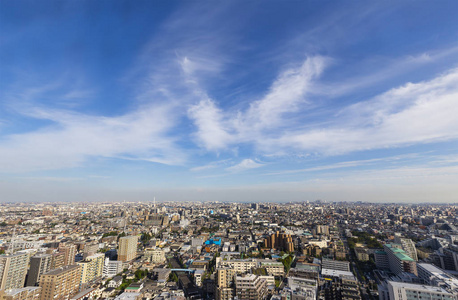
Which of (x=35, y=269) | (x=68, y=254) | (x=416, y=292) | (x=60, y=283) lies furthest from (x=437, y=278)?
(x=68, y=254)

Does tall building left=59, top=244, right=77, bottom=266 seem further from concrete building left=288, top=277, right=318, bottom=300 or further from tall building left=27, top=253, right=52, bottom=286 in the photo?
concrete building left=288, top=277, right=318, bottom=300

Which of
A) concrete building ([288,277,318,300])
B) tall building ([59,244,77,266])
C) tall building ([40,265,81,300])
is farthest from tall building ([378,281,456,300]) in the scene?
tall building ([59,244,77,266])

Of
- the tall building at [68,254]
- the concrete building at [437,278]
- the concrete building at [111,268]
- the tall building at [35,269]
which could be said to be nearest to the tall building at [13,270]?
the tall building at [35,269]

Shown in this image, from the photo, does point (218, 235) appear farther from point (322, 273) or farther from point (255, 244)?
point (322, 273)

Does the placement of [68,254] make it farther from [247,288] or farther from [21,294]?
[247,288]

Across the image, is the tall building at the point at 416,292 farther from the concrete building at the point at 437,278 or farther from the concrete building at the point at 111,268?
the concrete building at the point at 111,268
